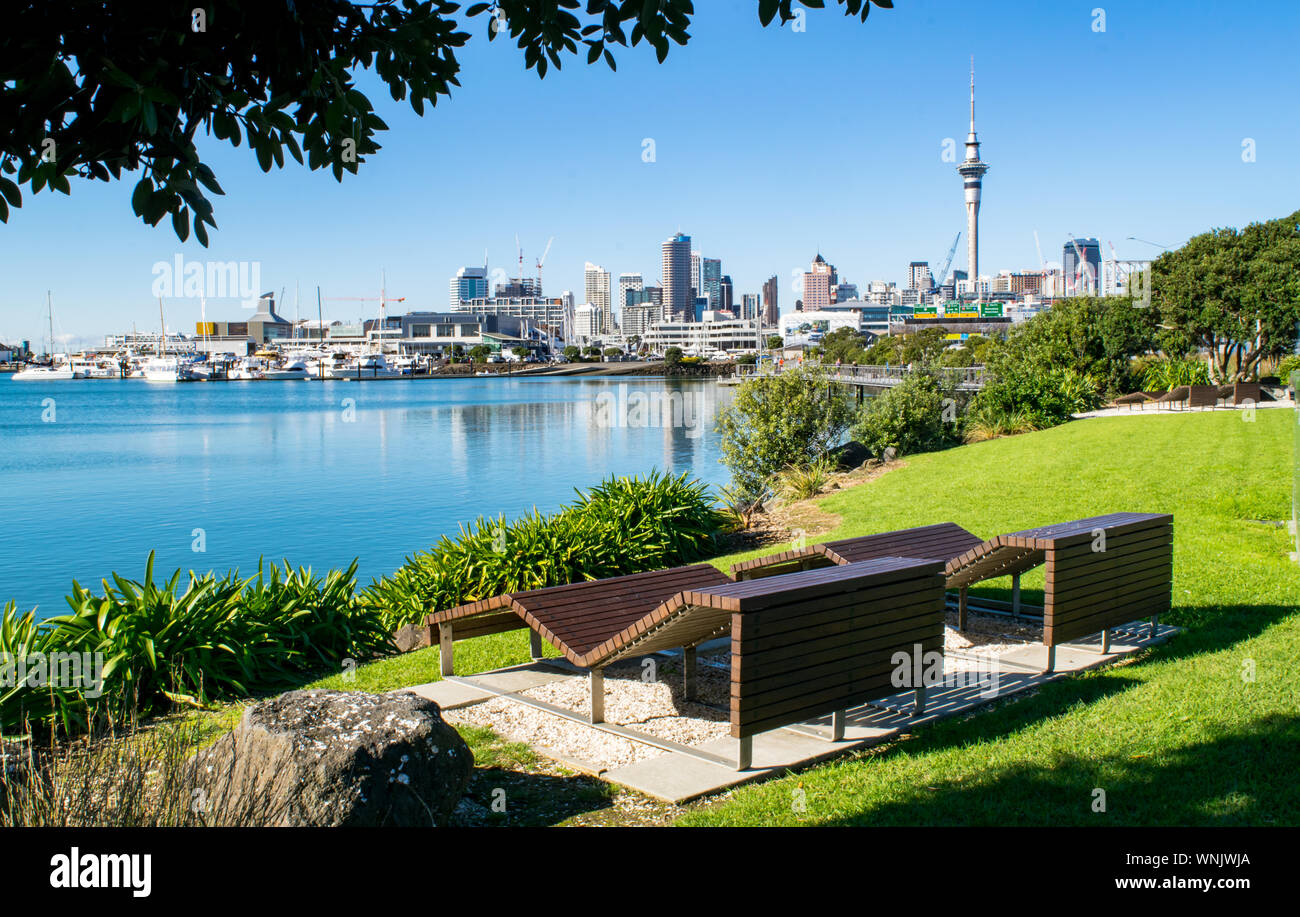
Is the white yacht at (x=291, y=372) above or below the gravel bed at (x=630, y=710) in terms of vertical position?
above

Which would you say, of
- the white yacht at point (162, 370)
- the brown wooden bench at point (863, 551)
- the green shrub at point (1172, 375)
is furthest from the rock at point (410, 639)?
the white yacht at point (162, 370)

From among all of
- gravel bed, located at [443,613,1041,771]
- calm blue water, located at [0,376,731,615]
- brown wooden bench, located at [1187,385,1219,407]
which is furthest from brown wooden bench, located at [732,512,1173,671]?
brown wooden bench, located at [1187,385,1219,407]

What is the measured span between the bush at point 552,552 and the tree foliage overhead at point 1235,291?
3644 centimetres

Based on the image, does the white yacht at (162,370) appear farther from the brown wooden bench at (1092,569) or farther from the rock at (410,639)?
the brown wooden bench at (1092,569)

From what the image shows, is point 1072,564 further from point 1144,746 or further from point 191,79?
point 191,79

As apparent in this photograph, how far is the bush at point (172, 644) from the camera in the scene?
667 cm

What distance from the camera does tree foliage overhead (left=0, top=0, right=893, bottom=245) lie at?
119 inches

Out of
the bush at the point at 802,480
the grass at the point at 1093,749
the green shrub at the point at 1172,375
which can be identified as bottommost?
the bush at the point at 802,480

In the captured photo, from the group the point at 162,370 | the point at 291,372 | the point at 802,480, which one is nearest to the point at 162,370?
the point at 162,370

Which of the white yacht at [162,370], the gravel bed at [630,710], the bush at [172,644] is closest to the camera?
the gravel bed at [630,710]

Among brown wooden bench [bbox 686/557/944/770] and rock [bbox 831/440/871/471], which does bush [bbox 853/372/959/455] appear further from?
brown wooden bench [bbox 686/557/944/770]

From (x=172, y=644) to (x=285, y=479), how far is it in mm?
25037

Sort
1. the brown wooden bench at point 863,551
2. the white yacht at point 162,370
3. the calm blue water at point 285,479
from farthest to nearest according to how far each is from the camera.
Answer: the white yacht at point 162,370 → the calm blue water at point 285,479 → the brown wooden bench at point 863,551

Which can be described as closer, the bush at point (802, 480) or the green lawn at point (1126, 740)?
the green lawn at point (1126, 740)
